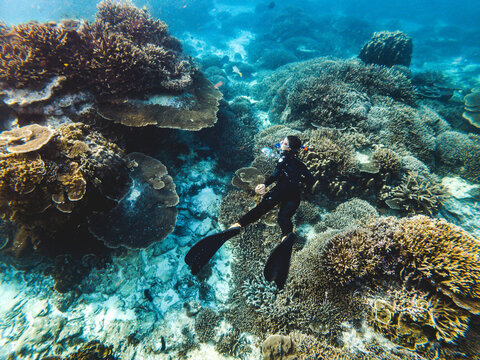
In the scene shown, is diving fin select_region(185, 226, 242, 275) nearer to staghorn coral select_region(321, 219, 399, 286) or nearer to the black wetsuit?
the black wetsuit

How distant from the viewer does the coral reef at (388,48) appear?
11828 millimetres

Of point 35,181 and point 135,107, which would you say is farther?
point 135,107

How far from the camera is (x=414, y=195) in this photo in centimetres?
506

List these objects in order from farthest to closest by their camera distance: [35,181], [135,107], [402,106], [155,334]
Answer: [402,106]
[135,107]
[155,334]
[35,181]

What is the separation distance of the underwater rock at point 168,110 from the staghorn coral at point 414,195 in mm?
5186

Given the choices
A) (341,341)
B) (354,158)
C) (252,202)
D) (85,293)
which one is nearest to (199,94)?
(252,202)

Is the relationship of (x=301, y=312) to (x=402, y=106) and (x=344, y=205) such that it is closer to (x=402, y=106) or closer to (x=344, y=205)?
(x=344, y=205)

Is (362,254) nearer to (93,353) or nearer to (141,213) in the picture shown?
(141,213)

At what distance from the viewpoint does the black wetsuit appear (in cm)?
400

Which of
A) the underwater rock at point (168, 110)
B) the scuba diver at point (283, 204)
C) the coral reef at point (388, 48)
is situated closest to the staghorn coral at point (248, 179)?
the scuba diver at point (283, 204)

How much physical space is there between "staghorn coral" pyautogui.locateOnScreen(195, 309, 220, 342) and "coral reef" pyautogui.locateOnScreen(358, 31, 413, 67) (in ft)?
50.6

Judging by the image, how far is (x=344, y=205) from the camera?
16.8 ft

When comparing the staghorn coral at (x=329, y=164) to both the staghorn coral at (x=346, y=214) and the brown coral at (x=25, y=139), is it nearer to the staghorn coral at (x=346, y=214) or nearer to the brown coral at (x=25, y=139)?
the staghorn coral at (x=346, y=214)

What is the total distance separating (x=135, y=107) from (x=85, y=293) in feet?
14.4
